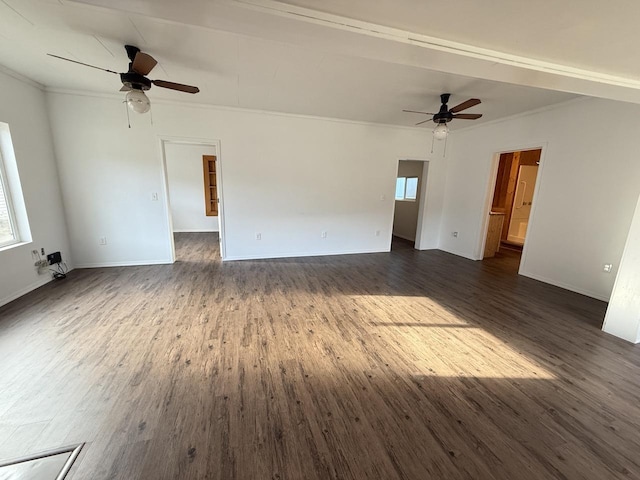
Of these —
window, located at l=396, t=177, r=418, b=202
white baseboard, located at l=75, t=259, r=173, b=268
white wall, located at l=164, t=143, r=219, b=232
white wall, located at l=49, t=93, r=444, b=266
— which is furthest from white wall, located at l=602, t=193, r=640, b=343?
white wall, located at l=164, t=143, r=219, b=232

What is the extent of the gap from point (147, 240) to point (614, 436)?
5.69 meters

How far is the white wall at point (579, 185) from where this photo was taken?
3193 millimetres

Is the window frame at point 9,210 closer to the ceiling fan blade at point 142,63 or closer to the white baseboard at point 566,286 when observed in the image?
the ceiling fan blade at point 142,63

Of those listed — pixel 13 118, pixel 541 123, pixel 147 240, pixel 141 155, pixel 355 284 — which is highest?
pixel 541 123

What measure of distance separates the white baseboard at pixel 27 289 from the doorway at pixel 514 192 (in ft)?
26.8

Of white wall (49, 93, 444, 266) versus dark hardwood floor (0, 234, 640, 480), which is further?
white wall (49, 93, 444, 266)

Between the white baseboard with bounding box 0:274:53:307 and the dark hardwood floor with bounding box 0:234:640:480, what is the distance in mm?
106

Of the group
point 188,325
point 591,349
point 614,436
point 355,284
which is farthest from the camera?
point 355,284

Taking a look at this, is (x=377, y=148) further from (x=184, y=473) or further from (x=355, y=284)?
(x=184, y=473)

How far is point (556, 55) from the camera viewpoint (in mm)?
1663

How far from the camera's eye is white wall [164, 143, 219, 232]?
6.90 m

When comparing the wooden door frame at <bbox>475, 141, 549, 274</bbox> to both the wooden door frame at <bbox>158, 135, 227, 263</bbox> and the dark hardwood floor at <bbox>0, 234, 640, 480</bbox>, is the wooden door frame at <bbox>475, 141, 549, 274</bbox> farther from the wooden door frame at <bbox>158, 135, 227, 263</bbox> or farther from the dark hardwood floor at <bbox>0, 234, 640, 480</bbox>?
the wooden door frame at <bbox>158, 135, 227, 263</bbox>

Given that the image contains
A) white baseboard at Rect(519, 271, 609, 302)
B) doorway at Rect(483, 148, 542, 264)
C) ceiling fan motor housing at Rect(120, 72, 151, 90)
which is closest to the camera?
ceiling fan motor housing at Rect(120, 72, 151, 90)

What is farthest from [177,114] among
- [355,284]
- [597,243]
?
[597,243]
